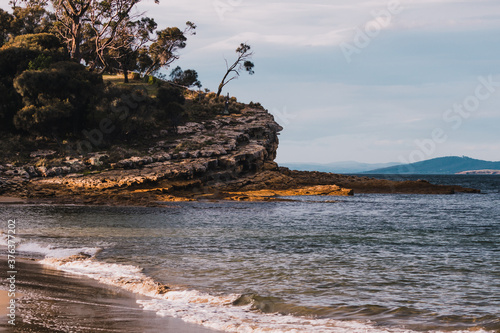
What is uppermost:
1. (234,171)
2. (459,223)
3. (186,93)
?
(186,93)

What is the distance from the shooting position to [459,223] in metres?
30.0

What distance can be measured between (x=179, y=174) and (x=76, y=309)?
3918cm

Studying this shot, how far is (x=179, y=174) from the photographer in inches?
1892

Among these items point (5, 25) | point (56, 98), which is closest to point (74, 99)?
point (56, 98)

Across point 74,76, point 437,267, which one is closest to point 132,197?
point 74,76

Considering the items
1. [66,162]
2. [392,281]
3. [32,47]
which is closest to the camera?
[392,281]

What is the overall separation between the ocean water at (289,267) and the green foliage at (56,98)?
25857 millimetres

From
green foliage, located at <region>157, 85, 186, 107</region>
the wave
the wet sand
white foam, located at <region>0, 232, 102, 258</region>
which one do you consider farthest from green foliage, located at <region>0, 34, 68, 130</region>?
the wet sand

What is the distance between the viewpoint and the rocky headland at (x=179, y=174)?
42.9 meters

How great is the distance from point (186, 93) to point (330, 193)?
4209 cm

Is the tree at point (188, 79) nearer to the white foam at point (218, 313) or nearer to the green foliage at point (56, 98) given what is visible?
the green foliage at point (56, 98)

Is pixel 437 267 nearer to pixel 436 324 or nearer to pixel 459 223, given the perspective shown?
pixel 436 324

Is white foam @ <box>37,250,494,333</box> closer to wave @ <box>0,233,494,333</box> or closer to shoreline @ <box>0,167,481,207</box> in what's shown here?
wave @ <box>0,233,494,333</box>

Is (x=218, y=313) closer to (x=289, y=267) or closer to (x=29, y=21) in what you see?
(x=289, y=267)
